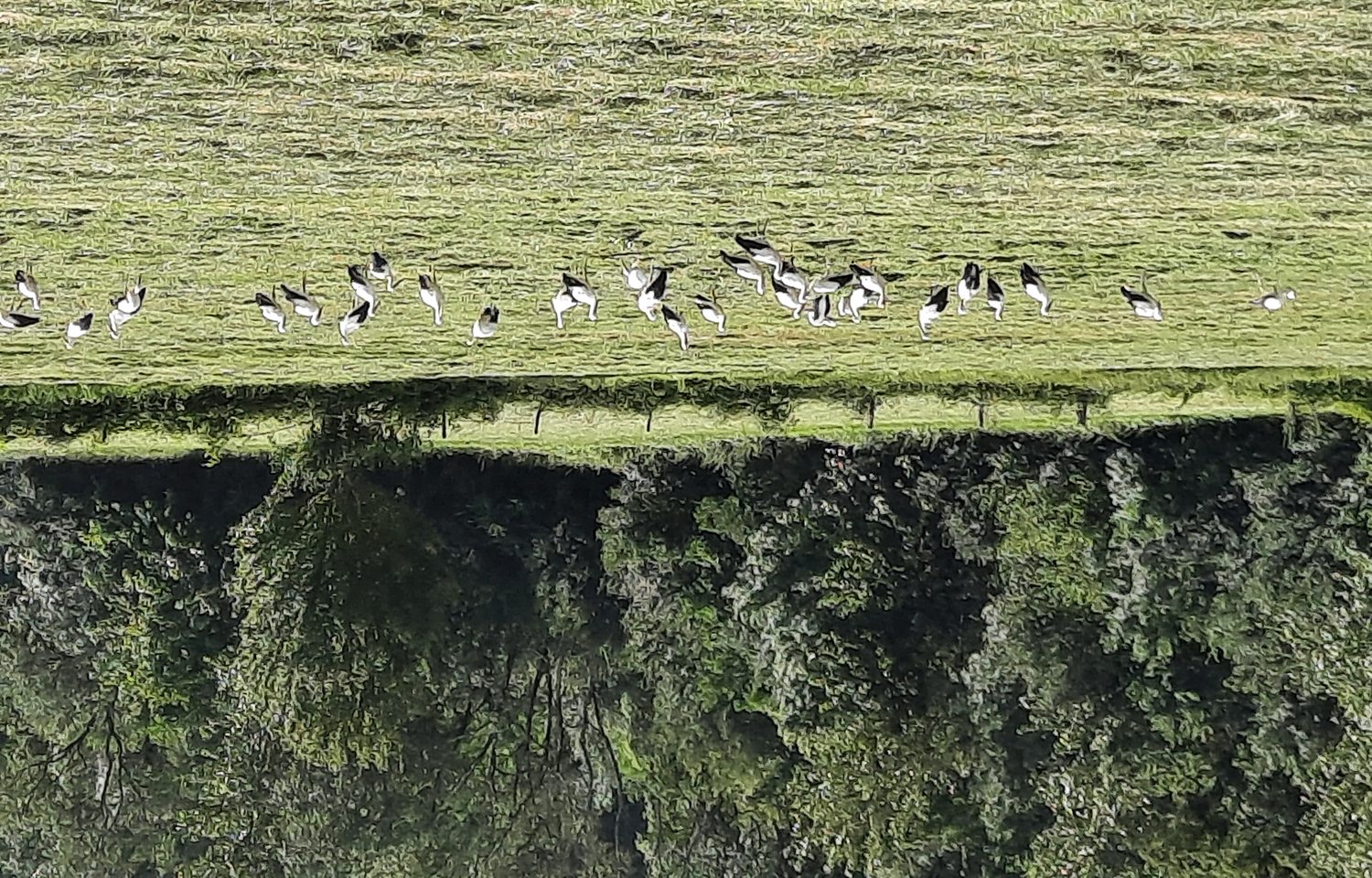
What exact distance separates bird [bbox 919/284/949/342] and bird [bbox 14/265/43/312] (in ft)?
9.29

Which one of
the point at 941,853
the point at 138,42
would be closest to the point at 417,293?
the point at 138,42

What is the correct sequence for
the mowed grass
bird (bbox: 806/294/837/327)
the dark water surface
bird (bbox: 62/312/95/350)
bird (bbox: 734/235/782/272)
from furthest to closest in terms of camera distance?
the dark water surface
bird (bbox: 62/312/95/350)
bird (bbox: 806/294/837/327)
bird (bbox: 734/235/782/272)
the mowed grass

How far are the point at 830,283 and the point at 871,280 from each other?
13 cm

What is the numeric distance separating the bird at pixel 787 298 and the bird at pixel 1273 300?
142 centimetres

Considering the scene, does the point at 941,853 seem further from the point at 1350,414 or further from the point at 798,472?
the point at 1350,414

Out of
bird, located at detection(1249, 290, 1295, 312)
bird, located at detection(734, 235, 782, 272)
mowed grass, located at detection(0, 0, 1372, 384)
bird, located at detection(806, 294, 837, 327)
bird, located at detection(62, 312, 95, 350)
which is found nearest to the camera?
mowed grass, located at detection(0, 0, 1372, 384)

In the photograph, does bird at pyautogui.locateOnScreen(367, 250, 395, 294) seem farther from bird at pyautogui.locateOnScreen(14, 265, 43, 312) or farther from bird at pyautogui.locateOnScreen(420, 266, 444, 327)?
bird at pyautogui.locateOnScreen(14, 265, 43, 312)

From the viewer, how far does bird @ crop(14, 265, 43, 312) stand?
3775 millimetres

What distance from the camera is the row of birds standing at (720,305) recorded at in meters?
3.67

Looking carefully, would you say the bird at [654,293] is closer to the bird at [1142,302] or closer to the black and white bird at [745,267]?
the black and white bird at [745,267]

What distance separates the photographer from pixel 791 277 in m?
3.61

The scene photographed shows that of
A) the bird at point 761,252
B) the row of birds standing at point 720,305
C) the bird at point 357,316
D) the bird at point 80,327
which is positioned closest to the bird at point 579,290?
the row of birds standing at point 720,305

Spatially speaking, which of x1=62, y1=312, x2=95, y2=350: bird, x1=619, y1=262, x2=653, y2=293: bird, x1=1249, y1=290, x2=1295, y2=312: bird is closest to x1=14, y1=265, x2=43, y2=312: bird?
x1=62, y1=312, x2=95, y2=350: bird

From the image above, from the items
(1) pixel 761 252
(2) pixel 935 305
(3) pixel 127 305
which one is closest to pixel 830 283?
(1) pixel 761 252
